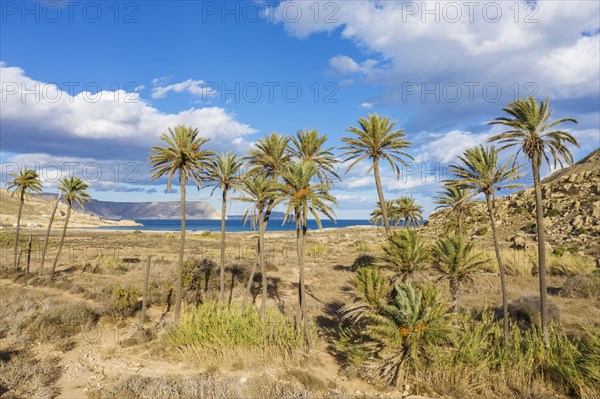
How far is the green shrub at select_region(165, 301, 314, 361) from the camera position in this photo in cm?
1619

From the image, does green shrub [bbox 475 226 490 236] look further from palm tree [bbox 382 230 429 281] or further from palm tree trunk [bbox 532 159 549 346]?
palm tree [bbox 382 230 429 281]

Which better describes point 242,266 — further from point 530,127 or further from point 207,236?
point 207,236

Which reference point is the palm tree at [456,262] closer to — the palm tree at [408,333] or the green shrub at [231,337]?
the palm tree at [408,333]

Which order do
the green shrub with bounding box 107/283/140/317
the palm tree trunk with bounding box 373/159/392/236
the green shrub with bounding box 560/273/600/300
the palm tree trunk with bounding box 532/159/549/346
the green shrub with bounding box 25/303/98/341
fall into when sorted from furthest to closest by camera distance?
the palm tree trunk with bounding box 373/159/392/236 < the green shrub with bounding box 560/273/600/300 < the green shrub with bounding box 107/283/140/317 < the green shrub with bounding box 25/303/98/341 < the palm tree trunk with bounding box 532/159/549/346

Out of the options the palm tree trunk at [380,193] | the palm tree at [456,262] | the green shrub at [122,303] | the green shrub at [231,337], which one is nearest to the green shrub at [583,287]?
the palm tree at [456,262]

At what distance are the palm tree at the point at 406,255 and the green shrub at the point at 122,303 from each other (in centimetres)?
1666

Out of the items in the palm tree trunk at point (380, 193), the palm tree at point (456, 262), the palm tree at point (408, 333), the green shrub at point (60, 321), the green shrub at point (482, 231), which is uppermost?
the palm tree trunk at point (380, 193)

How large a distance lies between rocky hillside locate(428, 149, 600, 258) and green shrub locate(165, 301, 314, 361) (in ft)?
92.8

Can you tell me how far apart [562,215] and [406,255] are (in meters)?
50.0

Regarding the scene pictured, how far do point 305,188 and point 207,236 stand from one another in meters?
75.2

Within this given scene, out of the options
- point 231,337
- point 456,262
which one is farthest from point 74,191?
point 456,262

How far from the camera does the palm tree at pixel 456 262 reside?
1670 cm

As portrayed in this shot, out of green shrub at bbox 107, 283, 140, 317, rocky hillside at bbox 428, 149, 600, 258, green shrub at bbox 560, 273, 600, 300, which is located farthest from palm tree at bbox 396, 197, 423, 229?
green shrub at bbox 107, 283, 140, 317

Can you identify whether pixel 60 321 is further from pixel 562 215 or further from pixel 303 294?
pixel 562 215
